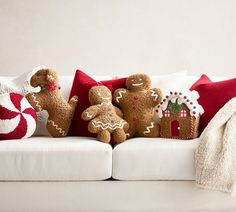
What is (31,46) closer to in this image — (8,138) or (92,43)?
(92,43)

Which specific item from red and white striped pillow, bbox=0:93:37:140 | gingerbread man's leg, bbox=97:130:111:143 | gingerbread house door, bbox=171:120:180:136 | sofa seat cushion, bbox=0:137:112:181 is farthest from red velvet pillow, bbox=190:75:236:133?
red and white striped pillow, bbox=0:93:37:140

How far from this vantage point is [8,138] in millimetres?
2494

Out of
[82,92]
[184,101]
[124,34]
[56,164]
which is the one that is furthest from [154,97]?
[124,34]

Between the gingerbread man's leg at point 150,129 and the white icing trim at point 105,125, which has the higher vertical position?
→ the white icing trim at point 105,125

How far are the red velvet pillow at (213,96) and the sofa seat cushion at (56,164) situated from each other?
2.05 feet

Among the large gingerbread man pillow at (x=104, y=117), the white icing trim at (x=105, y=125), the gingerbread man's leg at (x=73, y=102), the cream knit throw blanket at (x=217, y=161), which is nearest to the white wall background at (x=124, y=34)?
the gingerbread man's leg at (x=73, y=102)

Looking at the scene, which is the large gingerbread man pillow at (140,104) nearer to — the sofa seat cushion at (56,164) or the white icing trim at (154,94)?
the white icing trim at (154,94)

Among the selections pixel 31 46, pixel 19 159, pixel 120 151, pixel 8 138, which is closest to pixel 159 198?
pixel 120 151

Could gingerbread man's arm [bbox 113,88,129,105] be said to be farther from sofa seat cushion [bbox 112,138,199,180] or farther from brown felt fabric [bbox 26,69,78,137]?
sofa seat cushion [bbox 112,138,199,180]

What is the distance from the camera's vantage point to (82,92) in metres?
2.74

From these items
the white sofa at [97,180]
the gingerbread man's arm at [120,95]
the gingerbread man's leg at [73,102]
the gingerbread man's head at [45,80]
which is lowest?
the white sofa at [97,180]

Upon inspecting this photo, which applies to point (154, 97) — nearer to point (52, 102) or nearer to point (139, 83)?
point (139, 83)

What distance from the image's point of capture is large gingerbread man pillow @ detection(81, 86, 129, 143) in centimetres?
248

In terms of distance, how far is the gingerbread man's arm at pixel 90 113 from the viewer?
8.24 ft
